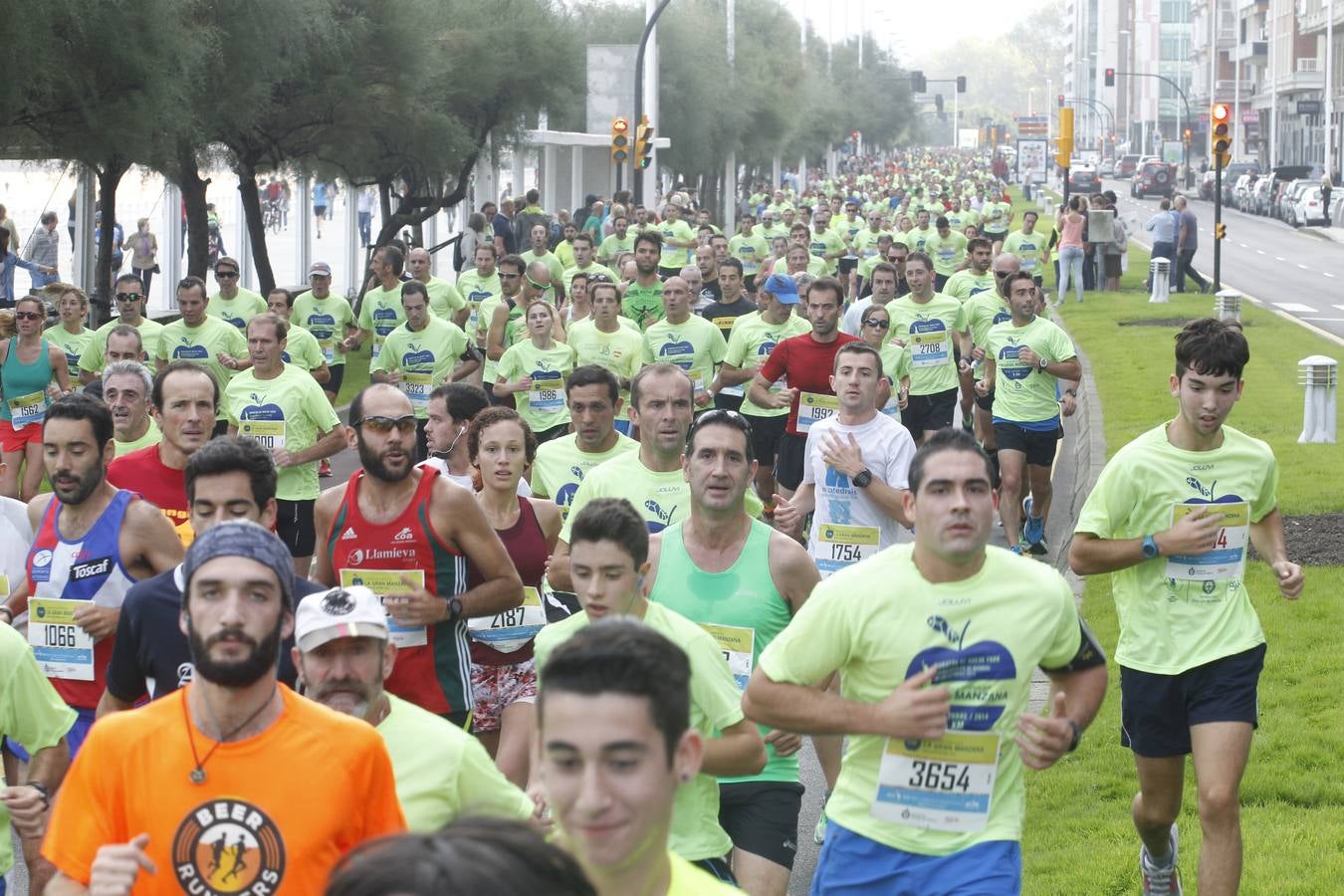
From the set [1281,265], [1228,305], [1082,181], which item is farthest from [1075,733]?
[1082,181]

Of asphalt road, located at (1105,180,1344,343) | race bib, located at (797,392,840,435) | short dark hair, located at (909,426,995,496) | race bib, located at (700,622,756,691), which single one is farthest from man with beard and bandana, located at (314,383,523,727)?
asphalt road, located at (1105,180,1344,343)

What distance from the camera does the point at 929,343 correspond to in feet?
49.0

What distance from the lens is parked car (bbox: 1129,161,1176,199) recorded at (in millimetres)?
92062

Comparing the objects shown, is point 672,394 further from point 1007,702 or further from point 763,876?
point 1007,702

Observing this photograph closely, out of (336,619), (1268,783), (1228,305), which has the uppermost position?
(336,619)

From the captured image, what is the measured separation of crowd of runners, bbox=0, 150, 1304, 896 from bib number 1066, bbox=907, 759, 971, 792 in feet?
0.03

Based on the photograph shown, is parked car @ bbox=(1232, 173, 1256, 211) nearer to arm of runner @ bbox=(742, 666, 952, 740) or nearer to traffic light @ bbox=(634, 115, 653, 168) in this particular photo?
traffic light @ bbox=(634, 115, 653, 168)

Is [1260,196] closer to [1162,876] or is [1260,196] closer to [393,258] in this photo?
[393,258]

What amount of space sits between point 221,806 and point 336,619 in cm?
64

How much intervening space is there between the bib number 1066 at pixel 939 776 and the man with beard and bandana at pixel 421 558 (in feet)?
6.78

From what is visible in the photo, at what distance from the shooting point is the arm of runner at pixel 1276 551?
649 cm

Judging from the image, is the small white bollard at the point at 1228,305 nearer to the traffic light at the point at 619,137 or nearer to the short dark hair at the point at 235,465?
the traffic light at the point at 619,137

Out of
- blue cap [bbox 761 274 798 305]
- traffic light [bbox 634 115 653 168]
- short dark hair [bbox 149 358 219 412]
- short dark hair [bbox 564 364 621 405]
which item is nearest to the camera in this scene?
short dark hair [bbox 149 358 219 412]

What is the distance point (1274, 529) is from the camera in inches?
267
